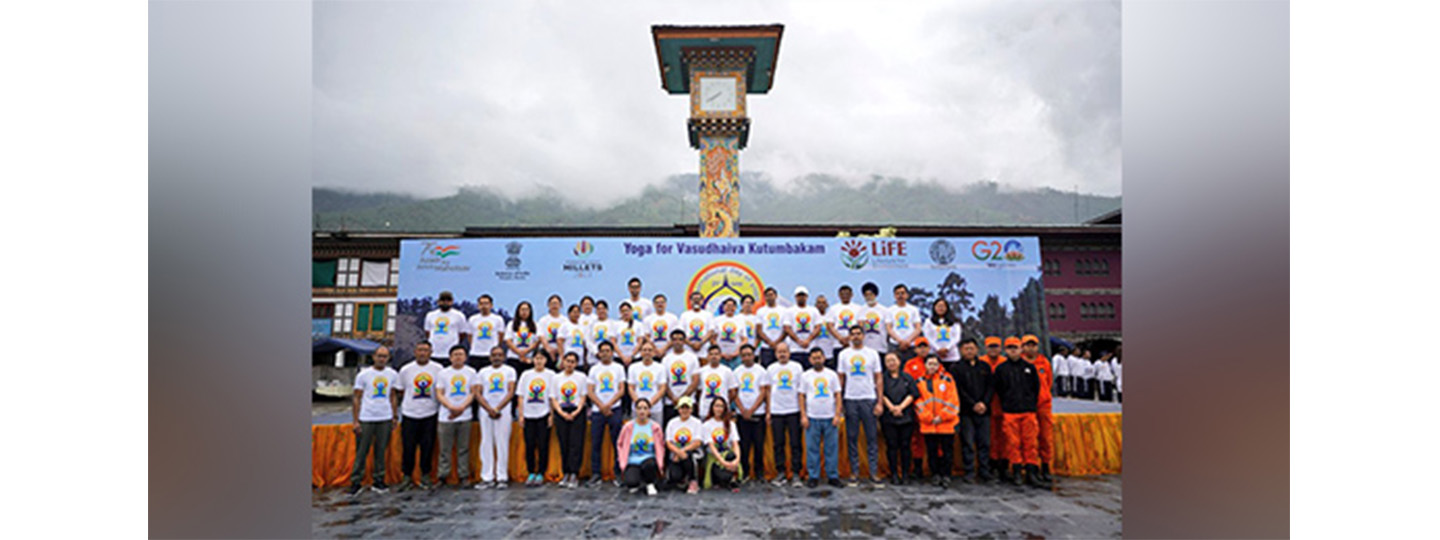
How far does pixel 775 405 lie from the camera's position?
6941 mm

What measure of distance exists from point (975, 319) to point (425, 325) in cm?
Answer: 565

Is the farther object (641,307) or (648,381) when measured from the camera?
(641,307)

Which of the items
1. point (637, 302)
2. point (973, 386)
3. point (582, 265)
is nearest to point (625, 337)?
point (637, 302)

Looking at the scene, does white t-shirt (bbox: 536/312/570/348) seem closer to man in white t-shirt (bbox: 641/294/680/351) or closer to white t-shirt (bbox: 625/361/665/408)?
man in white t-shirt (bbox: 641/294/680/351)

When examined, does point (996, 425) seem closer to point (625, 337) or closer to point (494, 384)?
point (625, 337)

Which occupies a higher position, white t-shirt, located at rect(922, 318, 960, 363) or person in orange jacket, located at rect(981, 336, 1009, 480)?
white t-shirt, located at rect(922, 318, 960, 363)

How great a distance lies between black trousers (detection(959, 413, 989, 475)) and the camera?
23.0 feet

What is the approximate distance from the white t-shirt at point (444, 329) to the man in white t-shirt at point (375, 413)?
0.59 m

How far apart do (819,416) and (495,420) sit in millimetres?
3040

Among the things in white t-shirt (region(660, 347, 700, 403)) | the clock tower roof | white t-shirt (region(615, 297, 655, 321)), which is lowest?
white t-shirt (region(660, 347, 700, 403))

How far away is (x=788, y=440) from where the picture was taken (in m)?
7.15

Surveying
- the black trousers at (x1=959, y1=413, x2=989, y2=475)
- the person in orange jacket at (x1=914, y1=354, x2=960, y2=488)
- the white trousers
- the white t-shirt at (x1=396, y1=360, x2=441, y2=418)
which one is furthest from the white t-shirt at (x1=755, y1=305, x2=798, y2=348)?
the white t-shirt at (x1=396, y1=360, x2=441, y2=418)

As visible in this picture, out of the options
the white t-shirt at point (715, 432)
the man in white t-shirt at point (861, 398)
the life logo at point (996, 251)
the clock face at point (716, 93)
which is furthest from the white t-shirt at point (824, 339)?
the clock face at point (716, 93)
